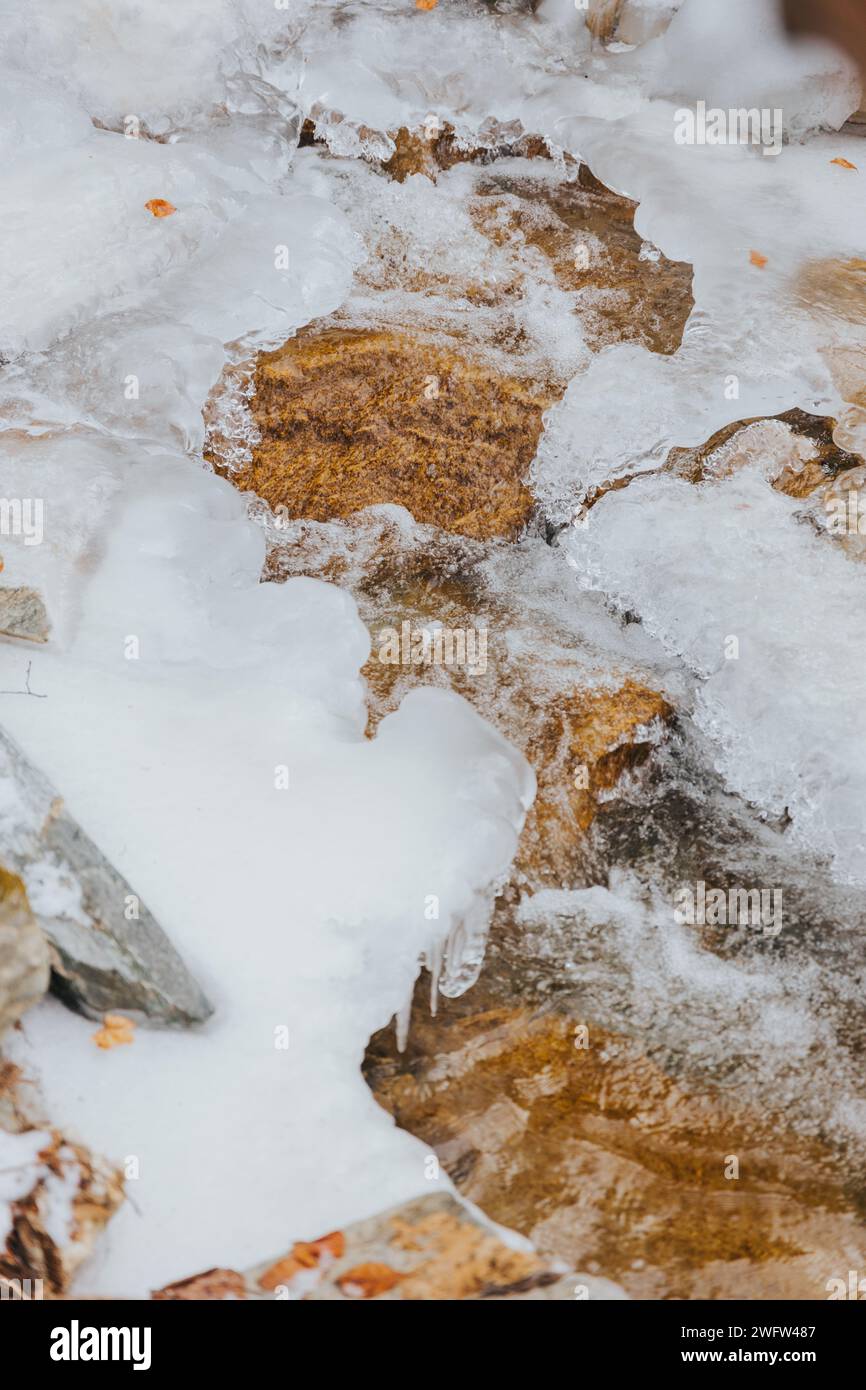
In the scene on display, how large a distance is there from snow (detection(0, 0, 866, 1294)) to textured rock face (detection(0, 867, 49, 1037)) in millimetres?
161

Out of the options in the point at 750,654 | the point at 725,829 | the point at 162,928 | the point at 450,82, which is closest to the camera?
the point at 162,928

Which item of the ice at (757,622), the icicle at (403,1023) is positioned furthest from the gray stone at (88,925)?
the ice at (757,622)

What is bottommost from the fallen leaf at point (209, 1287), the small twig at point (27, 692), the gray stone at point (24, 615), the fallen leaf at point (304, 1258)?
the fallen leaf at point (209, 1287)

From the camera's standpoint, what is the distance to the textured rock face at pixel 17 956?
6.78 ft

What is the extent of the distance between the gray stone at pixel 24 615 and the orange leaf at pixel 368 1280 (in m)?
1.87

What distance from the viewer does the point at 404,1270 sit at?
6.48ft

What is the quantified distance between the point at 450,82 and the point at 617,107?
855 mm

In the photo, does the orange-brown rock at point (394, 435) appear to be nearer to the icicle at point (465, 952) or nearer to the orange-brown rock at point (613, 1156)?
the icicle at point (465, 952)

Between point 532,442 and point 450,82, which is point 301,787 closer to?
point 532,442

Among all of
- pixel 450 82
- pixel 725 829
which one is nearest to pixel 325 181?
pixel 450 82

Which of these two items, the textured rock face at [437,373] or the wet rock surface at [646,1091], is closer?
the wet rock surface at [646,1091]

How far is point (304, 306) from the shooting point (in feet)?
14.1

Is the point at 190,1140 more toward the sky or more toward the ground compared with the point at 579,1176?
more toward the sky

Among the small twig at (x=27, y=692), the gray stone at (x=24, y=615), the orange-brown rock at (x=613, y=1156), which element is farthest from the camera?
the gray stone at (x=24, y=615)
